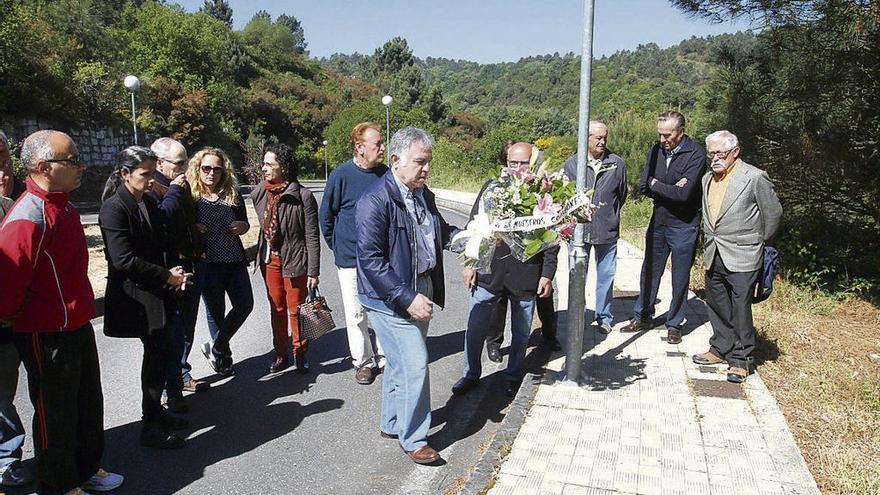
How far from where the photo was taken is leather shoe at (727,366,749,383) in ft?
15.8

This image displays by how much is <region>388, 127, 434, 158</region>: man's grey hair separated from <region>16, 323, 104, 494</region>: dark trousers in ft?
6.59

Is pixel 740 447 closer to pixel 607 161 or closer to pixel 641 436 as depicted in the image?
pixel 641 436

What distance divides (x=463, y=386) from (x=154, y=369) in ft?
7.50

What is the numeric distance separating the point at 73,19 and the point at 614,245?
41075mm

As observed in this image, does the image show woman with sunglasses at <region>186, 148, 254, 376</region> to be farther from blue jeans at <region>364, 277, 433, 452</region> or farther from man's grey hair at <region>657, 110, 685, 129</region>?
man's grey hair at <region>657, 110, 685, 129</region>

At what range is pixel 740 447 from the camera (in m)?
3.77

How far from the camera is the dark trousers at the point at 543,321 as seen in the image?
5.62 m

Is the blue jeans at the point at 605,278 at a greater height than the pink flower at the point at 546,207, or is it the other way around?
the pink flower at the point at 546,207

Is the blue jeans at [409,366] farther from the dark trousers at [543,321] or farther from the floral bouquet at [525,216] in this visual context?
the dark trousers at [543,321]

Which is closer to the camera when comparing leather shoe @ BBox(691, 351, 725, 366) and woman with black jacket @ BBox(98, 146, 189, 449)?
woman with black jacket @ BBox(98, 146, 189, 449)

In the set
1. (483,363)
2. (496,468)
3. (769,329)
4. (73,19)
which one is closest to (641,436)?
(496,468)

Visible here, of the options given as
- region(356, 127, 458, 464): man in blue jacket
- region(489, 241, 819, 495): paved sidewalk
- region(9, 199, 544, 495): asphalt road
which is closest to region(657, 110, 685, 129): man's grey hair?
region(489, 241, 819, 495): paved sidewalk

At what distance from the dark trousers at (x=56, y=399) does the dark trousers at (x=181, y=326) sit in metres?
0.85

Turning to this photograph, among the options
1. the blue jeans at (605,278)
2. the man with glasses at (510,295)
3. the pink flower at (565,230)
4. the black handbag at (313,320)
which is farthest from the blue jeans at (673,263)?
the black handbag at (313,320)
